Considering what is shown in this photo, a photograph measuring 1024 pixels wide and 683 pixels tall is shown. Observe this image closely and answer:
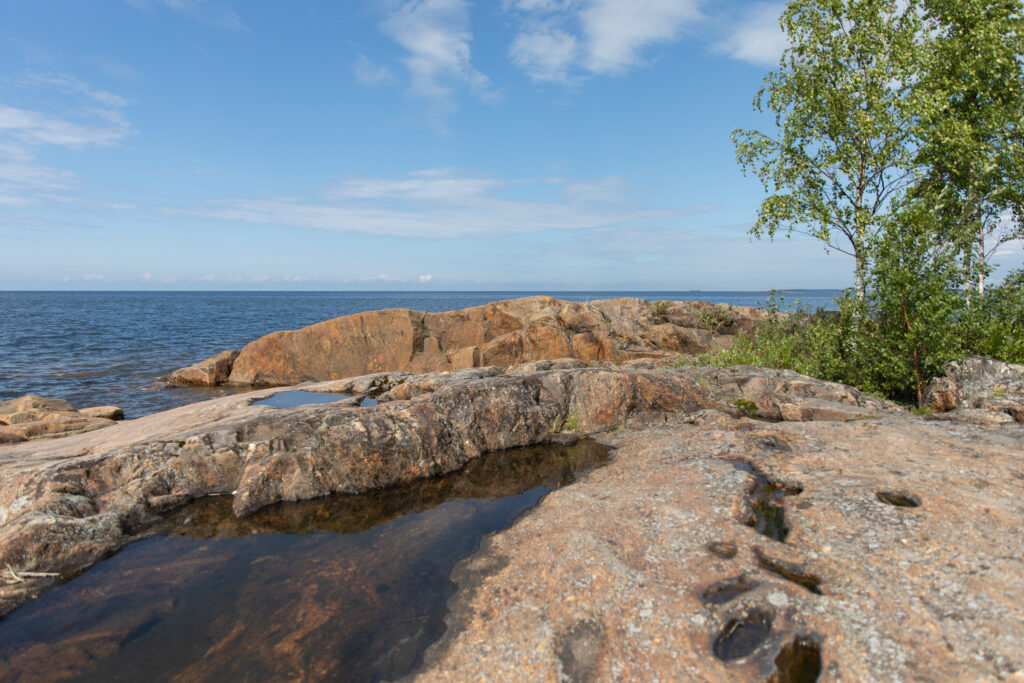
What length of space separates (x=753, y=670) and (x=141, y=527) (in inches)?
350

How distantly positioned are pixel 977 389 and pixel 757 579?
13.1 metres

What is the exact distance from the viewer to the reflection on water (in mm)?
5246

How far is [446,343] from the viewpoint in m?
25.1

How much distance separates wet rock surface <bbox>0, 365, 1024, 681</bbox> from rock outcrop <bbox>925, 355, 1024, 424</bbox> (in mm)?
1953

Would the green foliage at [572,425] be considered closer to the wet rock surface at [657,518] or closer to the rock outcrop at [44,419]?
the wet rock surface at [657,518]

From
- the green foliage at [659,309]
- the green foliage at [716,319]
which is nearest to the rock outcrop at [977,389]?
the green foliage at [716,319]

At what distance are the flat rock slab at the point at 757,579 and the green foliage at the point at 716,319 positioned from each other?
17.9 meters

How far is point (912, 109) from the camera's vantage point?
19266mm

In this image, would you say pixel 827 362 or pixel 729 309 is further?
pixel 729 309

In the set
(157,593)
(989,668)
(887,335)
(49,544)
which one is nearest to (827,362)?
(887,335)

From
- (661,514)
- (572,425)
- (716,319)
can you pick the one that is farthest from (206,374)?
(716,319)

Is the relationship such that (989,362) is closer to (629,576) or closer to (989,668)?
(989,668)

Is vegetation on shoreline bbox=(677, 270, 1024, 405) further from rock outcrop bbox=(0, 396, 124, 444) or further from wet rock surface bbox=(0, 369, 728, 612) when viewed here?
rock outcrop bbox=(0, 396, 124, 444)

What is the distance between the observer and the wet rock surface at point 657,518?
16.3 ft
